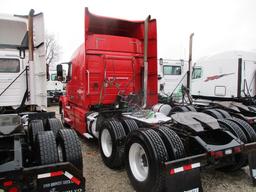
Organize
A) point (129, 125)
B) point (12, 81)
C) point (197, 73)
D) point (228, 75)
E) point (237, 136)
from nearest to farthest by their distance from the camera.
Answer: point (237, 136)
point (129, 125)
point (12, 81)
point (228, 75)
point (197, 73)

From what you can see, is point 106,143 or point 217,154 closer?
point 217,154

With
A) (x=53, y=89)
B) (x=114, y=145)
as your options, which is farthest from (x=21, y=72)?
(x=53, y=89)

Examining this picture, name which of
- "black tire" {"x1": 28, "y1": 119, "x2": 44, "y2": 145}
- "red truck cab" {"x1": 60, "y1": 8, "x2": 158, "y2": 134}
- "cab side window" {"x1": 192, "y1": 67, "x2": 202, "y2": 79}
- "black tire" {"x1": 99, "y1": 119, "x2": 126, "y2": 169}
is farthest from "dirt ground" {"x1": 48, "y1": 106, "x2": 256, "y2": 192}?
"cab side window" {"x1": 192, "y1": 67, "x2": 202, "y2": 79}

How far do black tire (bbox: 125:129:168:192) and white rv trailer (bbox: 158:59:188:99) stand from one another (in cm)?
763

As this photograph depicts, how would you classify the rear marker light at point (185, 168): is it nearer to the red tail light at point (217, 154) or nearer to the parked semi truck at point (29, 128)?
the red tail light at point (217, 154)

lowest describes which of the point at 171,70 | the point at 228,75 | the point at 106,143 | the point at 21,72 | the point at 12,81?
the point at 106,143

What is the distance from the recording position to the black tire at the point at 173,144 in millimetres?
2979

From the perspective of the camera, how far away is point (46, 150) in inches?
110

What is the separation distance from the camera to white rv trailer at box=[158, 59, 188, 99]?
35.8 feet

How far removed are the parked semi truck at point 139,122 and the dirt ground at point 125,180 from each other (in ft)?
0.63

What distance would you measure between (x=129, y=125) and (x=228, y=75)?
7215 mm

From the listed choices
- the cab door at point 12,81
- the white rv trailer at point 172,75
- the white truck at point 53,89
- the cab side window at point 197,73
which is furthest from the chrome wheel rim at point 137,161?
the white truck at point 53,89

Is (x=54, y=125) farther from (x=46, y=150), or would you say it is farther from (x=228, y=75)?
(x=228, y=75)

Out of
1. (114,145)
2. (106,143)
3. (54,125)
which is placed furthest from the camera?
(106,143)
